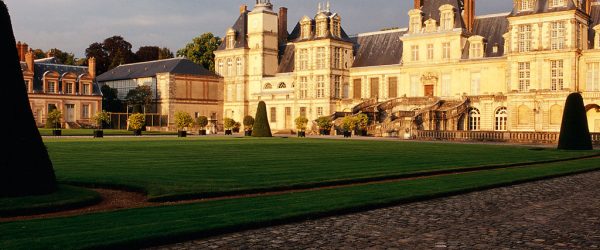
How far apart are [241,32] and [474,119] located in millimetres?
29268

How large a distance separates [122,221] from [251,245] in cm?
→ 253

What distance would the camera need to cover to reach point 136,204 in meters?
12.2

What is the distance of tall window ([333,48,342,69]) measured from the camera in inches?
2473

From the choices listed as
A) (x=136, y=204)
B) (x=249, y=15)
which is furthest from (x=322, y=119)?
(x=136, y=204)

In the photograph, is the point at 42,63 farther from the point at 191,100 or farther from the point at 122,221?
the point at 122,221

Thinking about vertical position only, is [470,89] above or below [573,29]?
below

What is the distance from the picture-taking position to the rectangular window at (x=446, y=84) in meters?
56.4

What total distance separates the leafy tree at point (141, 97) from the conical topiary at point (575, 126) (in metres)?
49.1

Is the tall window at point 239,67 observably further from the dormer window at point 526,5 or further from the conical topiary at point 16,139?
the conical topiary at point 16,139

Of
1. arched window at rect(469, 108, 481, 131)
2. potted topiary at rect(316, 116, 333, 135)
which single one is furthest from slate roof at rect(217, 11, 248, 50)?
arched window at rect(469, 108, 481, 131)

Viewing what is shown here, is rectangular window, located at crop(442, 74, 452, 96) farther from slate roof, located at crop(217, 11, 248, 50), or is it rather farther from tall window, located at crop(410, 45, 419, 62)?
Result: slate roof, located at crop(217, 11, 248, 50)

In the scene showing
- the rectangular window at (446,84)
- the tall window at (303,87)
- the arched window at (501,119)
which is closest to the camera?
the arched window at (501,119)

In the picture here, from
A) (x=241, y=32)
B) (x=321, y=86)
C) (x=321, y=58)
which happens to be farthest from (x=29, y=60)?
(x=321, y=86)

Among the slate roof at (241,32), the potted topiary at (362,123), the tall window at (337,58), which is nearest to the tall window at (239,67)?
the slate roof at (241,32)
